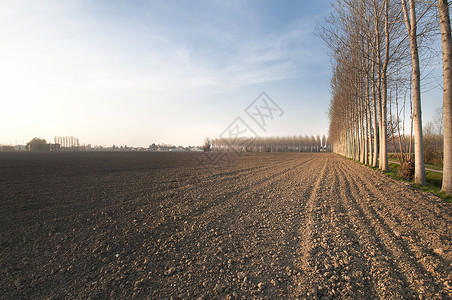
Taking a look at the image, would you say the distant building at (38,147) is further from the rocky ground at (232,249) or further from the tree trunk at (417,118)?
the tree trunk at (417,118)

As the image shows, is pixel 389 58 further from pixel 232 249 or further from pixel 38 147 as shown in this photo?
pixel 38 147

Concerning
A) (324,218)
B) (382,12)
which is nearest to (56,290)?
(324,218)

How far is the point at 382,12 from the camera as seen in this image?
38.9 feet

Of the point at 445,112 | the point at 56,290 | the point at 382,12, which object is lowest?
the point at 56,290

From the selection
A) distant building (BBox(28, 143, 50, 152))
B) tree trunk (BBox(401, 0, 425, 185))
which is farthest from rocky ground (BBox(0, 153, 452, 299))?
distant building (BBox(28, 143, 50, 152))

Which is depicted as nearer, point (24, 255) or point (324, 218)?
point (24, 255)

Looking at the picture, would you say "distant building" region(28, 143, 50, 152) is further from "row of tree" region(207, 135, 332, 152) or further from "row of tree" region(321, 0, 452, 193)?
"row of tree" region(321, 0, 452, 193)

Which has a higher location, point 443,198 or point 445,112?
point 445,112

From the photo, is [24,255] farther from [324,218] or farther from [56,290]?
[324,218]

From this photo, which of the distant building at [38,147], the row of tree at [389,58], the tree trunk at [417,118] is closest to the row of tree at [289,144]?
the distant building at [38,147]

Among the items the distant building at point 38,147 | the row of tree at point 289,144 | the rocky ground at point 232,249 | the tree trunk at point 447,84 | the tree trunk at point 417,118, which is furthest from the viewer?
the row of tree at point 289,144

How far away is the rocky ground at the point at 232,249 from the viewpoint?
250 cm

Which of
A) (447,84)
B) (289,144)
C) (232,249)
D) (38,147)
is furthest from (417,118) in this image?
(289,144)

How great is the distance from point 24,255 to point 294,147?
418ft
